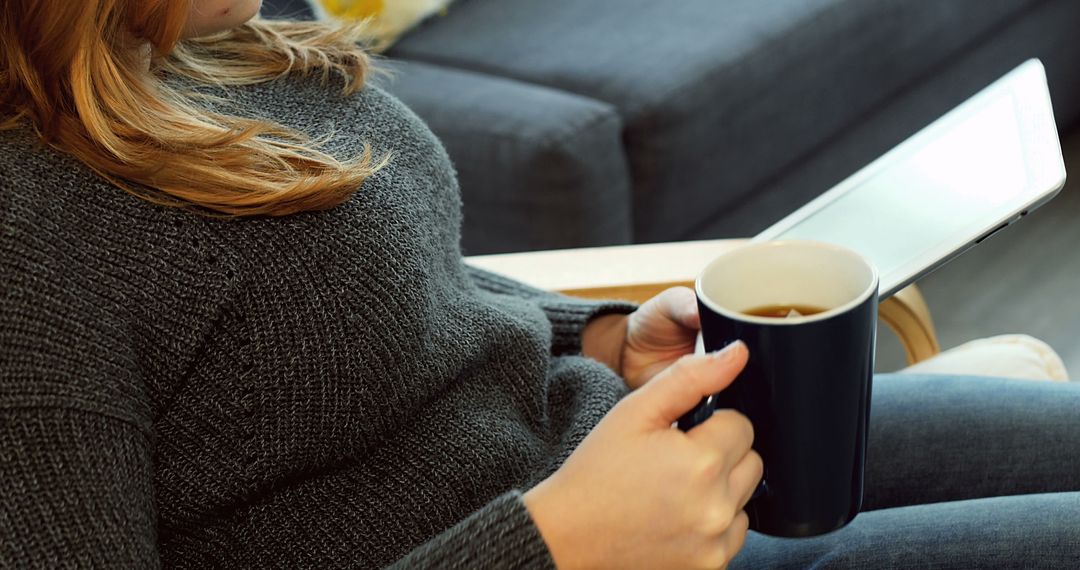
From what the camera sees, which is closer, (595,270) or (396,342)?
(396,342)

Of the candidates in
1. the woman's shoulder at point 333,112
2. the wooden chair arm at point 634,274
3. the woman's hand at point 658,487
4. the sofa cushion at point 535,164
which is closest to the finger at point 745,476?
the woman's hand at point 658,487

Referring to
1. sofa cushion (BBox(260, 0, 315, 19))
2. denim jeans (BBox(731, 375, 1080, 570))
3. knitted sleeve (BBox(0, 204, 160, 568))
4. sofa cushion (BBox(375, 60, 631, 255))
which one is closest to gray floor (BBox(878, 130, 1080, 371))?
sofa cushion (BBox(375, 60, 631, 255))

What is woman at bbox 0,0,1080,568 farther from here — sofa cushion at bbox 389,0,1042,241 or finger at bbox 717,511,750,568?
sofa cushion at bbox 389,0,1042,241

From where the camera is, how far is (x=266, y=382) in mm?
702

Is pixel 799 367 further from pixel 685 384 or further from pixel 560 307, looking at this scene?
pixel 560 307

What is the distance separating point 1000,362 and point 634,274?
0.37m

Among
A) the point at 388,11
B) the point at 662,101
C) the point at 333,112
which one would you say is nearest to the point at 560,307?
A: the point at 333,112

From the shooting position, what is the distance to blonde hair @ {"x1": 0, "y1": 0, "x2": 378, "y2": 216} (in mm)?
687

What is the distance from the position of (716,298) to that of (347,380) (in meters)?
0.23

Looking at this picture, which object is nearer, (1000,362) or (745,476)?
(745,476)

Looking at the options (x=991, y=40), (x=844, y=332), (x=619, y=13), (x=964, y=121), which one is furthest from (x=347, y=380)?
(x=991, y=40)

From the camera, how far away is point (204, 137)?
28.5 inches

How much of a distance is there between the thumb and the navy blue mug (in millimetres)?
10

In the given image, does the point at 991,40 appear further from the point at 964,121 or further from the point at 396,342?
the point at 396,342
